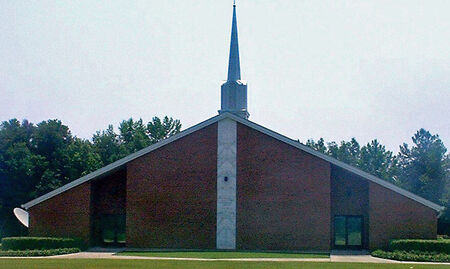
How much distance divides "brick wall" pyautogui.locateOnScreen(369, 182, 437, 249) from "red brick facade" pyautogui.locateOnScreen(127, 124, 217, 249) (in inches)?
296

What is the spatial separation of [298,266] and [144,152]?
39.6ft

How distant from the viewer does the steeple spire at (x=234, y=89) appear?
44.5 metres

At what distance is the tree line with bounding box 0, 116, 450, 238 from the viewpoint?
5578cm

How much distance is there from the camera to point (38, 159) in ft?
193

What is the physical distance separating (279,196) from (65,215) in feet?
34.3

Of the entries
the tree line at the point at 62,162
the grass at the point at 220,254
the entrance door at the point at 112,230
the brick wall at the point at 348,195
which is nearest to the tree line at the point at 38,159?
the tree line at the point at 62,162

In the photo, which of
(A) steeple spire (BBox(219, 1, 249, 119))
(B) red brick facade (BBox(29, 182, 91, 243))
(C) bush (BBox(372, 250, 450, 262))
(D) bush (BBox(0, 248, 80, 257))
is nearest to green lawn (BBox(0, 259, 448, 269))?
(C) bush (BBox(372, 250, 450, 262))

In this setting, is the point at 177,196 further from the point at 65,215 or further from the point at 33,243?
the point at 33,243

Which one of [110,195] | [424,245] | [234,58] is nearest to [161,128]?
[234,58]

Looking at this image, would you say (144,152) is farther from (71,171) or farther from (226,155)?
(71,171)

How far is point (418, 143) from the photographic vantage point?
61.8 metres

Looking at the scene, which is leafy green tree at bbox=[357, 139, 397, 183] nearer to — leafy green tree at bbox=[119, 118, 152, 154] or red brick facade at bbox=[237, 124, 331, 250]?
leafy green tree at bbox=[119, 118, 152, 154]

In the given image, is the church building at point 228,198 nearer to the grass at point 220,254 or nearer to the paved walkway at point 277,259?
the paved walkway at point 277,259

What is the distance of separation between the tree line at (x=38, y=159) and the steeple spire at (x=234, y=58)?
1893 cm
